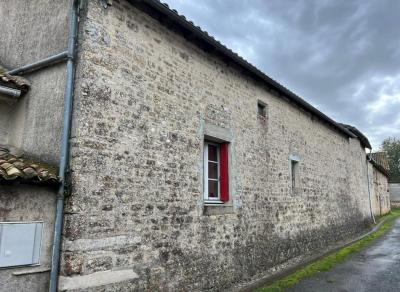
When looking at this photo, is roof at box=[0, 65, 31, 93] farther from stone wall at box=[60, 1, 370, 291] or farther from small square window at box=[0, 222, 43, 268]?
small square window at box=[0, 222, 43, 268]

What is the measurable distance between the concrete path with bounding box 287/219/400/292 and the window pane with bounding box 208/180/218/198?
2308 millimetres

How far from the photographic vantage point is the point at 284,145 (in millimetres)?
9508

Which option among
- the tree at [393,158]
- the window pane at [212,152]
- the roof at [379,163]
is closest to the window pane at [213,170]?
the window pane at [212,152]

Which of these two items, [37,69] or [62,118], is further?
[37,69]

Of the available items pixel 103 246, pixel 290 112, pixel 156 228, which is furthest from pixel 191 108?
pixel 290 112

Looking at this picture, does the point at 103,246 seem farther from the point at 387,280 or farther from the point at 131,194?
the point at 387,280

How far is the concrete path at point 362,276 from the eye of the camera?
663 centimetres

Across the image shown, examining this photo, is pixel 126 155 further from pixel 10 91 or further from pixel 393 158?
pixel 393 158

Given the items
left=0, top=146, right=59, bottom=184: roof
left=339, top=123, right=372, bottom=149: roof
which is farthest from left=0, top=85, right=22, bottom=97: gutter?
left=339, top=123, right=372, bottom=149: roof

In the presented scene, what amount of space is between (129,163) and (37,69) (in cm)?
189

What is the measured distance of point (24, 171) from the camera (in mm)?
3764

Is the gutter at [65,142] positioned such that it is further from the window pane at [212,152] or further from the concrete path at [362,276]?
the concrete path at [362,276]

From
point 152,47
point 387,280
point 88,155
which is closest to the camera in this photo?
point 88,155

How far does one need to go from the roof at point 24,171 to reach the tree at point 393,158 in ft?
194
